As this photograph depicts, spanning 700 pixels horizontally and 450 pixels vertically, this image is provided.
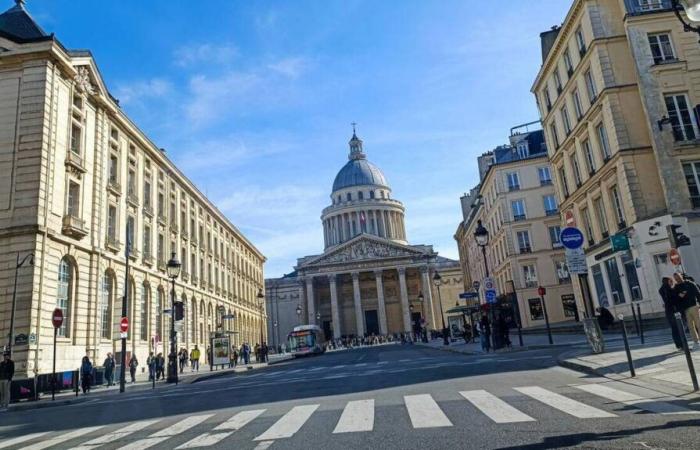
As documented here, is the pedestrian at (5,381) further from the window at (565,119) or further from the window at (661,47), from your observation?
the window at (661,47)

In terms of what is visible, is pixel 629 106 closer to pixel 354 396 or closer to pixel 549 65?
pixel 549 65

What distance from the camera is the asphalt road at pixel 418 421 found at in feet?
17.8

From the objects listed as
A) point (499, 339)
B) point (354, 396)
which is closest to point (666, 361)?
point (354, 396)

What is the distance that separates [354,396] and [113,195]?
27.4 metres

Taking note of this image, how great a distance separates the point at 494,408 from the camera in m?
7.24

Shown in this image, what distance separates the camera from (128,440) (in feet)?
23.6

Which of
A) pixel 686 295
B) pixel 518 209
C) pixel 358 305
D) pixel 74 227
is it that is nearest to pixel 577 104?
pixel 518 209

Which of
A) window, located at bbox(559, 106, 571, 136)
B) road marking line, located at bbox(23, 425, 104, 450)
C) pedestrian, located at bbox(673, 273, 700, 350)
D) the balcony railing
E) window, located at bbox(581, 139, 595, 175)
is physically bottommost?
road marking line, located at bbox(23, 425, 104, 450)

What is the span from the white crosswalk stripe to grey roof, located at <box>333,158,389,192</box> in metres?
112

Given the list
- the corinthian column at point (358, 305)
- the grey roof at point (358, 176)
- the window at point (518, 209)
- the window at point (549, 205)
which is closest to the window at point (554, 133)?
the window at point (518, 209)

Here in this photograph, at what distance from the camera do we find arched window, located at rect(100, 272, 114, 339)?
2975cm

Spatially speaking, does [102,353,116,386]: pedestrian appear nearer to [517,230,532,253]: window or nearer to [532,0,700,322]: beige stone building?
[532,0,700,322]: beige stone building

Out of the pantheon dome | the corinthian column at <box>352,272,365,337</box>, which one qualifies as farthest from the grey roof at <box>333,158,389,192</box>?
the corinthian column at <box>352,272,365,337</box>

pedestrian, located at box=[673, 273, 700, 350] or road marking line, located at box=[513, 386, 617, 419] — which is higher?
pedestrian, located at box=[673, 273, 700, 350]
